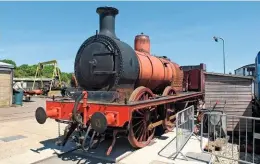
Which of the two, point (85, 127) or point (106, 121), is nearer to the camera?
point (106, 121)

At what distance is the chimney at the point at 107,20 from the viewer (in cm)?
653

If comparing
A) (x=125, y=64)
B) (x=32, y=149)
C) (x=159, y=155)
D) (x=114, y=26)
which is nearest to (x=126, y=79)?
(x=125, y=64)

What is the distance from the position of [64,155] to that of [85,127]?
1156 mm

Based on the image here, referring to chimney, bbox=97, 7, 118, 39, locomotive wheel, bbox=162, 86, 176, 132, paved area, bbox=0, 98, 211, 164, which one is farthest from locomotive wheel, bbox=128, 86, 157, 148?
chimney, bbox=97, 7, 118, 39

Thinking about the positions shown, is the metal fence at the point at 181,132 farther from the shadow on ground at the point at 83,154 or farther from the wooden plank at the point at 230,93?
the wooden plank at the point at 230,93

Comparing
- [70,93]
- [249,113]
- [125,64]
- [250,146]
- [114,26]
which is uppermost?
[114,26]

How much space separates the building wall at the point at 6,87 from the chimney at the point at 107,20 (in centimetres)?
1309

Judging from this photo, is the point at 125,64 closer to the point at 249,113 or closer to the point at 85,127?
the point at 85,127

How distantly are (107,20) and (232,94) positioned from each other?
653cm

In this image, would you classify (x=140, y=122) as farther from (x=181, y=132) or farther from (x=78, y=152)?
(x=78, y=152)

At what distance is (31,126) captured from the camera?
1018 centimetres

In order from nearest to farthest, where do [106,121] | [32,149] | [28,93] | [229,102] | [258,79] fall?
[106,121] → [32,149] → [258,79] → [229,102] → [28,93]

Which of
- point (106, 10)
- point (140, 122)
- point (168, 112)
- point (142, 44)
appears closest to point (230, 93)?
Answer: point (168, 112)

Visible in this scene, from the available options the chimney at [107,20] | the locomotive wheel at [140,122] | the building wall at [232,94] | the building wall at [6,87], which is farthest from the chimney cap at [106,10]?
the building wall at [6,87]
